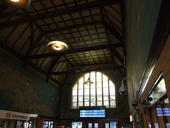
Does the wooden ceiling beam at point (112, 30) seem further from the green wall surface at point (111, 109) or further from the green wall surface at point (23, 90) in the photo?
the green wall surface at point (111, 109)

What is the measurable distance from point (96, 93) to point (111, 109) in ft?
8.63

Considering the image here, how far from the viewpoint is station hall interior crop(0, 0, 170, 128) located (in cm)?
752

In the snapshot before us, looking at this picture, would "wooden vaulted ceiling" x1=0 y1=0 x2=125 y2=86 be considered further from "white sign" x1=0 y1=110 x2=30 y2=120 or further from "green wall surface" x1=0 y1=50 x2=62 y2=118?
"white sign" x1=0 y1=110 x2=30 y2=120

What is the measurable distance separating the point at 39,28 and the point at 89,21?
4.16 m

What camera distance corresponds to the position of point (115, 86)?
699 inches

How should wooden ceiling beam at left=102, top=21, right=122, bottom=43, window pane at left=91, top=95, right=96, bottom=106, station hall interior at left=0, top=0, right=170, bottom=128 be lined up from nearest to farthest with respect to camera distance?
station hall interior at left=0, top=0, right=170, bottom=128
wooden ceiling beam at left=102, top=21, right=122, bottom=43
window pane at left=91, top=95, right=96, bottom=106

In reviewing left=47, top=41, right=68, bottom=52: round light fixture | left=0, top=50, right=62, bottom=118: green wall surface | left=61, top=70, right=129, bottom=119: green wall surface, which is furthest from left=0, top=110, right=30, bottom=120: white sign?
left=61, top=70, right=129, bottom=119: green wall surface

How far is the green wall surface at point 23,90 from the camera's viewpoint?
34.0 ft

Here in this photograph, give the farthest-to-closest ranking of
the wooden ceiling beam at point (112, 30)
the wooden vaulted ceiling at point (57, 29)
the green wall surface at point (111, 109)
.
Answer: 1. the green wall surface at point (111, 109)
2. the wooden ceiling beam at point (112, 30)
3. the wooden vaulted ceiling at point (57, 29)

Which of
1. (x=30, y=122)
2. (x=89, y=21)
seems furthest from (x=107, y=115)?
(x=89, y=21)

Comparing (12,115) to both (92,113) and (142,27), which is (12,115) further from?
(142,27)

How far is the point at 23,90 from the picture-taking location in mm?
12109

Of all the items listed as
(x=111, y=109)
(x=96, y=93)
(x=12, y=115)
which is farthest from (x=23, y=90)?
(x=111, y=109)

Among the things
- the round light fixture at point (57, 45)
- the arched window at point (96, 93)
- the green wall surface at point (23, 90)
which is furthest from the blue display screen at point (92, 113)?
the round light fixture at point (57, 45)
